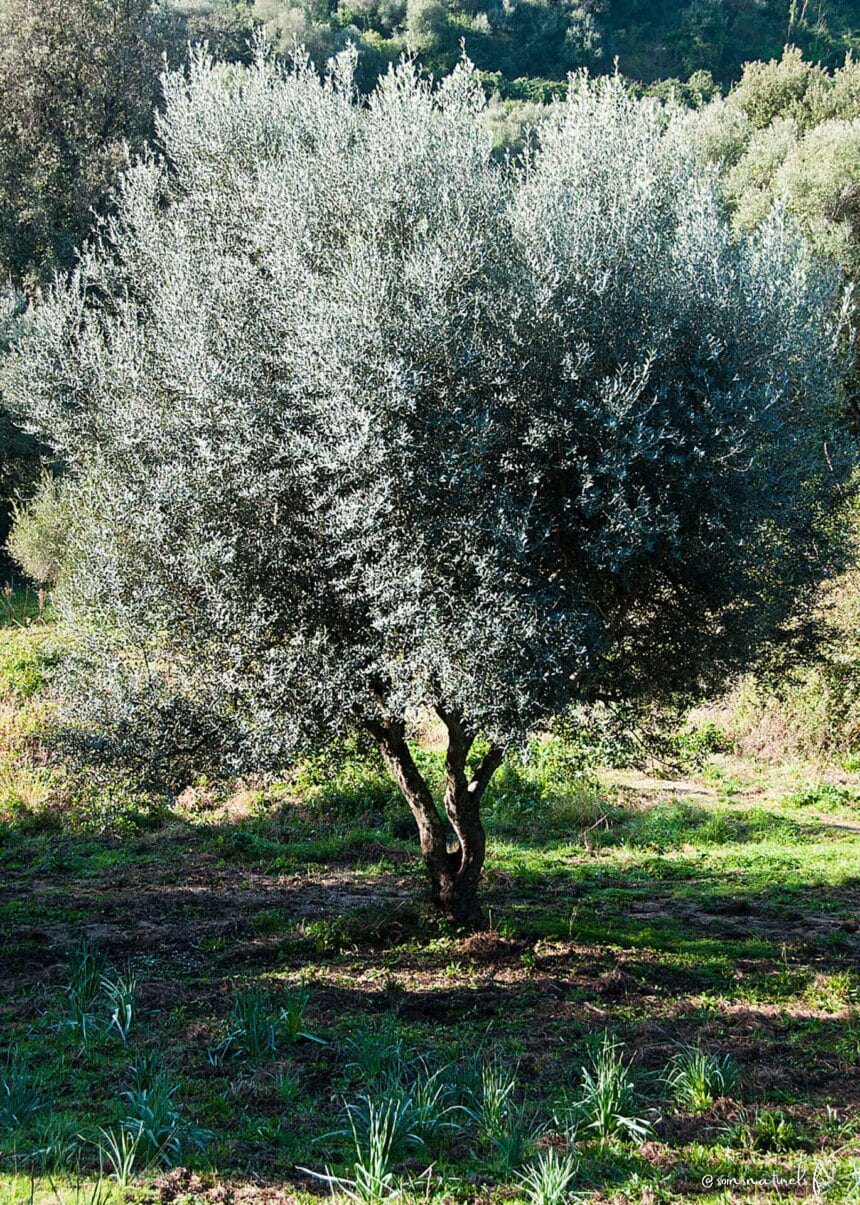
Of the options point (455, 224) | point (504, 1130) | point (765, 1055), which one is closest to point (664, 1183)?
point (504, 1130)

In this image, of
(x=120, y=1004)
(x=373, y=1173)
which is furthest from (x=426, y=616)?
(x=120, y=1004)

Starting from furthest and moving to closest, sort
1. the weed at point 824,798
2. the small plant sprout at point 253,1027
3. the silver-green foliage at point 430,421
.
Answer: the weed at point 824,798 < the small plant sprout at point 253,1027 < the silver-green foliage at point 430,421

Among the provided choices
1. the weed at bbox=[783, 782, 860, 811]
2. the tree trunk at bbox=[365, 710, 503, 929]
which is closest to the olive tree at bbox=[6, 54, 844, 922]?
the tree trunk at bbox=[365, 710, 503, 929]

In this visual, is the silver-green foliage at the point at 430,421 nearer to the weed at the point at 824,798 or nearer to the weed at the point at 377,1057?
the weed at the point at 377,1057

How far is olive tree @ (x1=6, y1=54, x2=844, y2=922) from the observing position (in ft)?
20.6

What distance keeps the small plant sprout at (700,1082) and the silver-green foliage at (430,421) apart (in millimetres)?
2327

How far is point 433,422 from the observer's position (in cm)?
625

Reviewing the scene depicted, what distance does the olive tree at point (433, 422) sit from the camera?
627 cm

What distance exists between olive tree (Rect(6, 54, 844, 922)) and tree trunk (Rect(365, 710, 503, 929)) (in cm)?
15

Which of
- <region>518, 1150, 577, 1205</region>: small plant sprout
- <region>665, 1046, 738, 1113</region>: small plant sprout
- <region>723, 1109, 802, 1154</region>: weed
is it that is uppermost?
<region>518, 1150, 577, 1205</region>: small plant sprout

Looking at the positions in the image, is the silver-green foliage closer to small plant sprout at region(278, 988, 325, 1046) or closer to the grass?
the grass

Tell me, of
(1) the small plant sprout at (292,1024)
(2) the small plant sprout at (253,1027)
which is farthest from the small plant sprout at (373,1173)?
(1) the small plant sprout at (292,1024)

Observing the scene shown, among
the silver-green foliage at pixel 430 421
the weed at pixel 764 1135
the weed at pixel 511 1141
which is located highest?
the silver-green foliage at pixel 430 421

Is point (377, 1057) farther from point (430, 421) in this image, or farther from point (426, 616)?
point (430, 421)
